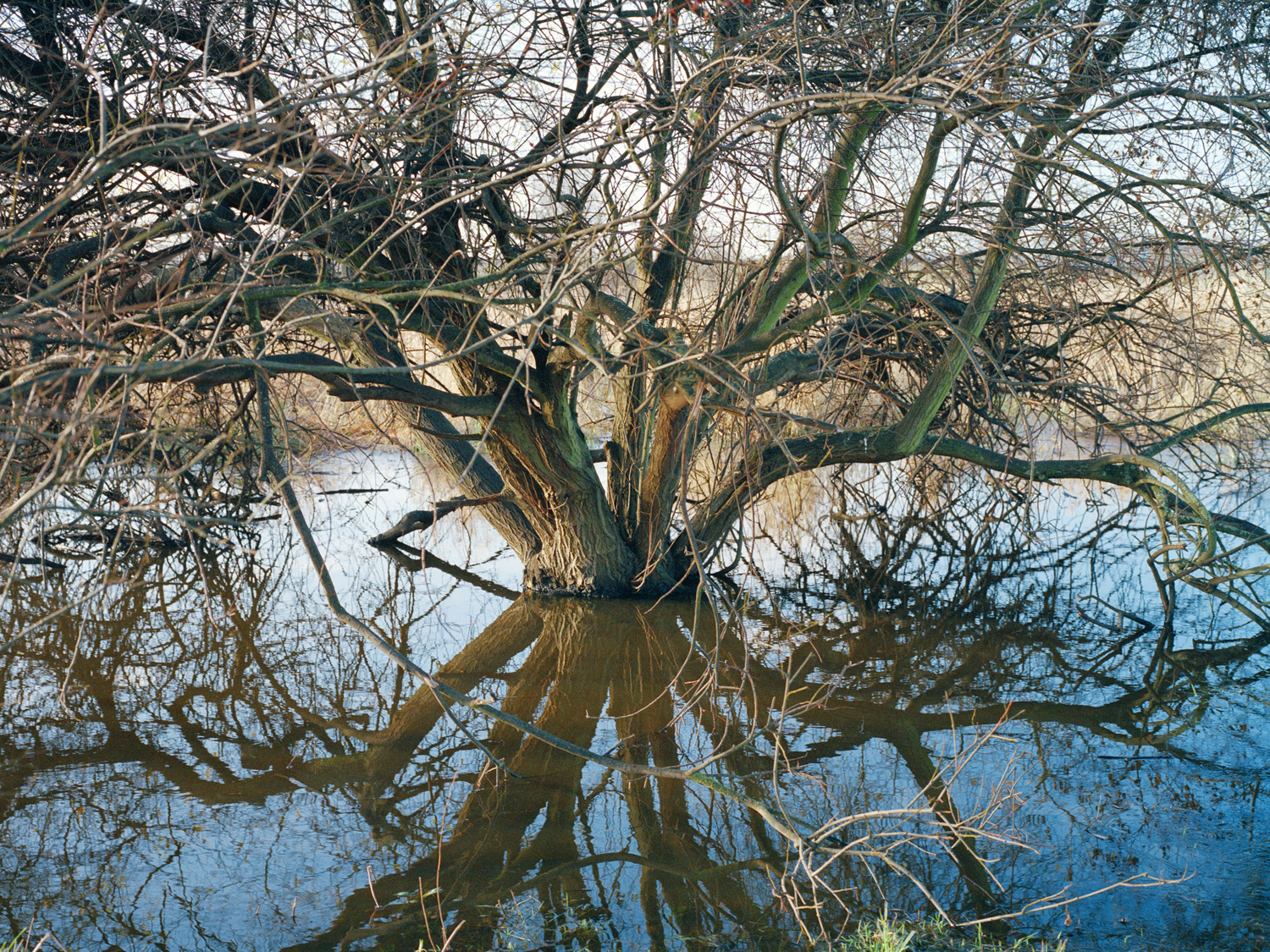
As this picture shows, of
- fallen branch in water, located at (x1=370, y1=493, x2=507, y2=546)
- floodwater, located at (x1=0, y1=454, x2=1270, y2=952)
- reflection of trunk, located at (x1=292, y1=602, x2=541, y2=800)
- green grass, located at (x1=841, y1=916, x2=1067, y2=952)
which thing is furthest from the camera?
fallen branch in water, located at (x1=370, y1=493, x2=507, y2=546)

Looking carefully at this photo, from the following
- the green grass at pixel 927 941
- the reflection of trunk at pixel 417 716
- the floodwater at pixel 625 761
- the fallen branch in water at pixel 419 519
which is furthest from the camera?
the fallen branch in water at pixel 419 519

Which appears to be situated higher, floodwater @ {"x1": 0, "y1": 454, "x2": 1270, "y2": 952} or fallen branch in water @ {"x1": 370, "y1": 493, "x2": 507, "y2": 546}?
fallen branch in water @ {"x1": 370, "y1": 493, "x2": 507, "y2": 546}

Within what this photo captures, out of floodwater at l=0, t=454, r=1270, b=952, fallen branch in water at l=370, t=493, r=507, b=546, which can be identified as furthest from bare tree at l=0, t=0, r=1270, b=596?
floodwater at l=0, t=454, r=1270, b=952

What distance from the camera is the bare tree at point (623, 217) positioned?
3.76 metres

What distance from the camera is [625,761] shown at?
4.72m

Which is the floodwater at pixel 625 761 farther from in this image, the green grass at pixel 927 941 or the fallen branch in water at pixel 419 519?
the fallen branch in water at pixel 419 519

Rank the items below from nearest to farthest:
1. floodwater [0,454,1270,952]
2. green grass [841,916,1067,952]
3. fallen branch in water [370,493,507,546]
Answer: green grass [841,916,1067,952] → floodwater [0,454,1270,952] → fallen branch in water [370,493,507,546]

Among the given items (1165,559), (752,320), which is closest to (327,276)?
(752,320)

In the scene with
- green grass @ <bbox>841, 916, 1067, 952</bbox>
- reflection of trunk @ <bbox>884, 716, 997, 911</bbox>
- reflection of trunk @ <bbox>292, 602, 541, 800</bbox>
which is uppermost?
reflection of trunk @ <bbox>292, 602, 541, 800</bbox>

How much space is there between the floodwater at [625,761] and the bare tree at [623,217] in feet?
3.20

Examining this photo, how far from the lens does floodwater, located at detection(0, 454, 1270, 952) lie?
3445mm

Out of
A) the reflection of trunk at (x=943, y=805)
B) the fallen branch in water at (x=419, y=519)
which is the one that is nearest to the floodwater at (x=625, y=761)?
the reflection of trunk at (x=943, y=805)

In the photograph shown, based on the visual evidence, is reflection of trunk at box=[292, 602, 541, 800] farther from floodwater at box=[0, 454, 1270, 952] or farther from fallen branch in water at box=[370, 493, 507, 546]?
fallen branch in water at box=[370, 493, 507, 546]

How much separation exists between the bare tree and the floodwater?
98 centimetres
